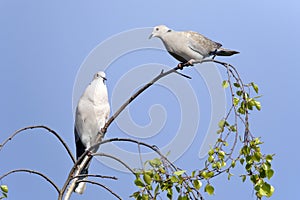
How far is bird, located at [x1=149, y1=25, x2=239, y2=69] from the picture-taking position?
13.2 feet

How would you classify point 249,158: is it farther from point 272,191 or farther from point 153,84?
point 153,84

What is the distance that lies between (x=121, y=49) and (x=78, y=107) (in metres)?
1.22

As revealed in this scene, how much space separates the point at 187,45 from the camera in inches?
160

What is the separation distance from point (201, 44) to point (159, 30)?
0.37 metres

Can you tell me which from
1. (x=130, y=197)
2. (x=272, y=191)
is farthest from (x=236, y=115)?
(x=130, y=197)

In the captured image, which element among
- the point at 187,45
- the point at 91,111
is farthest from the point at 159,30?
the point at 91,111

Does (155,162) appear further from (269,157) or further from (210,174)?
(269,157)

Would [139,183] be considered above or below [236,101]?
below

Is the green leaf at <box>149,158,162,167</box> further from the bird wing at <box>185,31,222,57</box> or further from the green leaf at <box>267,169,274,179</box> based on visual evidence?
the bird wing at <box>185,31,222,57</box>

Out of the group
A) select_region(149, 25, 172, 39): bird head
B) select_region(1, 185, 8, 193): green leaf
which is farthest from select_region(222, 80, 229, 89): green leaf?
select_region(149, 25, 172, 39): bird head

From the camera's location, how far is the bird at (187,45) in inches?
159

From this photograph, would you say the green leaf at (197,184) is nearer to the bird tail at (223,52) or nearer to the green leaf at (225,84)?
the green leaf at (225,84)

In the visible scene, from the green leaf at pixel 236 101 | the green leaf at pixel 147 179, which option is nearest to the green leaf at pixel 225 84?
the green leaf at pixel 236 101

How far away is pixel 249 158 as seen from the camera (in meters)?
2.28
